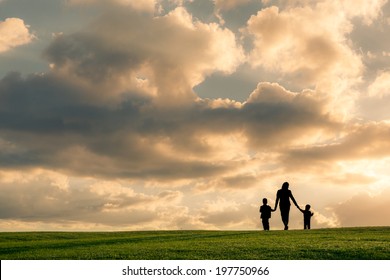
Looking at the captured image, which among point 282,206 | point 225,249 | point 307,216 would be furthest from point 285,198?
point 225,249

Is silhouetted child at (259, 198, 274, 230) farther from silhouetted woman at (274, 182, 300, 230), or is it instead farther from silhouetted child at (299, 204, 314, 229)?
silhouetted child at (299, 204, 314, 229)

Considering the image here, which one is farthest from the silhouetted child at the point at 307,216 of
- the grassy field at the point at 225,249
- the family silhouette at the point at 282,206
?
the grassy field at the point at 225,249

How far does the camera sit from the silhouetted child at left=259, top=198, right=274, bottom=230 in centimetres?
3906

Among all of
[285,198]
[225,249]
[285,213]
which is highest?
[285,198]

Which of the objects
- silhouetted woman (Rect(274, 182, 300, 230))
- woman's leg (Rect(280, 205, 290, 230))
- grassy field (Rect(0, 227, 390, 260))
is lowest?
grassy field (Rect(0, 227, 390, 260))

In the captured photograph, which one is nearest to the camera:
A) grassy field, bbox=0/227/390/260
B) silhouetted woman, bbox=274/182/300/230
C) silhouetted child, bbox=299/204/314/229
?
grassy field, bbox=0/227/390/260

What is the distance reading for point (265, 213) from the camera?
128 feet

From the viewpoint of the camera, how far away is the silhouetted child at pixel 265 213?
39.1 metres

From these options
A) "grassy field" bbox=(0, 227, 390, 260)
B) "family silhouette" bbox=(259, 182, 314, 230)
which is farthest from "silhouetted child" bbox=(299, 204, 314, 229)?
"grassy field" bbox=(0, 227, 390, 260)

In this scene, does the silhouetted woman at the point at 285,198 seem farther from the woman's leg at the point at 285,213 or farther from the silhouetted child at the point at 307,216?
the silhouetted child at the point at 307,216

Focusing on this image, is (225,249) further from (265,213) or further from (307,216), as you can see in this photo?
(307,216)

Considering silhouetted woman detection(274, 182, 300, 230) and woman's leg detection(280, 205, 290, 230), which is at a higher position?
silhouetted woman detection(274, 182, 300, 230)
